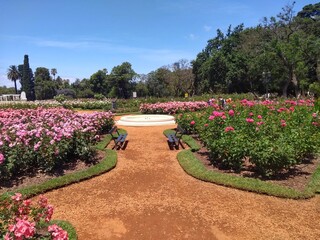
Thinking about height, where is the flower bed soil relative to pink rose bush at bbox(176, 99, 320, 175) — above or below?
below

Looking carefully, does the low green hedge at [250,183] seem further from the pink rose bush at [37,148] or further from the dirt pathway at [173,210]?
the pink rose bush at [37,148]

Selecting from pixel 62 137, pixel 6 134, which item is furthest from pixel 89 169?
pixel 6 134

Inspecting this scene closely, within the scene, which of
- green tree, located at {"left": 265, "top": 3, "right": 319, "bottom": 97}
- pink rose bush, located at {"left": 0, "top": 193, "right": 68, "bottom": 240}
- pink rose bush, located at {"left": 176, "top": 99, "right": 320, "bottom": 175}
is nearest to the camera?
pink rose bush, located at {"left": 0, "top": 193, "right": 68, "bottom": 240}

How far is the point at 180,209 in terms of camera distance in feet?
16.4

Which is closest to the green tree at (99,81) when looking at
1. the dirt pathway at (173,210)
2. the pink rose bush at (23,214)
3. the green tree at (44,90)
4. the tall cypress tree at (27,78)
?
the tall cypress tree at (27,78)

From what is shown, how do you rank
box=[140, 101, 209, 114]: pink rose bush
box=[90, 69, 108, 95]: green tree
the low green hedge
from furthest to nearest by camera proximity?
box=[90, 69, 108, 95]: green tree < box=[140, 101, 209, 114]: pink rose bush < the low green hedge

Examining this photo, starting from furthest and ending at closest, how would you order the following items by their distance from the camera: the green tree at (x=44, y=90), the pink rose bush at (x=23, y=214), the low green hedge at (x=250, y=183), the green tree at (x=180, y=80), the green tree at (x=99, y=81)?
the green tree at (x=44, y=90) → the green tree at (x=99, y=81) → the green tree at (x=180, y=80) → the low green hedge at (x=250, y=183) → the pink rose bush at (x=23, y=214)

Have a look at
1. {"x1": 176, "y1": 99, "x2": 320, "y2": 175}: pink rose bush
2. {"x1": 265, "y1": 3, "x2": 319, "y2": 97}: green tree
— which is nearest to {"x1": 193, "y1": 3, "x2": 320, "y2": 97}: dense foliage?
{"x1": 265, "y1": 3, "x2": 319, "y2": 97}: green tree

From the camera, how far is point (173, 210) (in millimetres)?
4977

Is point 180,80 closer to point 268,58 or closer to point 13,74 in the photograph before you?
point 268,58

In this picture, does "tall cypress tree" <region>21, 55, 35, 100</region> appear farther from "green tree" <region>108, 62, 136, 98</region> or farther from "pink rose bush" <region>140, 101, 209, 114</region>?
"pink rose bush" <region>140, 101, 209, 114</region>

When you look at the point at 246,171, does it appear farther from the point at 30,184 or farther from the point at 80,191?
the point at 30,184

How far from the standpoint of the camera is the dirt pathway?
423 centimetres

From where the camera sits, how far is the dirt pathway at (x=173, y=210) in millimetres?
4227
